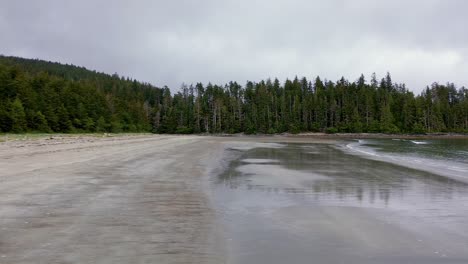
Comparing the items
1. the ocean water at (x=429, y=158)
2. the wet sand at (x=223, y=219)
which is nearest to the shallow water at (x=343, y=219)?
the wet sand at (x=223, y=219)

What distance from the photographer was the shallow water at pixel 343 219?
6.10 metres

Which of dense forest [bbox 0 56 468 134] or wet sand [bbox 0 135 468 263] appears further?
dense forest [bbox 0 56 468 134]

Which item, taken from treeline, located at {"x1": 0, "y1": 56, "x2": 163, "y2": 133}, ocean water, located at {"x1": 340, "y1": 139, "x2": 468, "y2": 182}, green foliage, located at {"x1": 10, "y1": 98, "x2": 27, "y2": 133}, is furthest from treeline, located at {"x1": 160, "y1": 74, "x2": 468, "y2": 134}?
ocean water, located at {"x1": 340, "y1": 139, "x2": 468, "y2": 182}

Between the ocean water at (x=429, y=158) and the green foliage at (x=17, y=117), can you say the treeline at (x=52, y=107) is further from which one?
the ocean water at (x=429, y=158)

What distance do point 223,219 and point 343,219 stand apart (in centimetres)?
284

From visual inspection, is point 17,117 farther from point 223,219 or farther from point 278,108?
point 278,108

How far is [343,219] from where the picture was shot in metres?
8.51

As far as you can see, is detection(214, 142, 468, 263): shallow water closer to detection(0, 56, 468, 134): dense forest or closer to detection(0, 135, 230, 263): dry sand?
detection(0, 135, 230, 263): dry sand

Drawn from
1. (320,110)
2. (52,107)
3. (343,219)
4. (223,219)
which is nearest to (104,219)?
(223,219)

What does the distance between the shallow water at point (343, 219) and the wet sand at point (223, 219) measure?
0.03 meters

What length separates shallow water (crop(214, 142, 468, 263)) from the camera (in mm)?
6095

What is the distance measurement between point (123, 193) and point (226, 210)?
3532mm

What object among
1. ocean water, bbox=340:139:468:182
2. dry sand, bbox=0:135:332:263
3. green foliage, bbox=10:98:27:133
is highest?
green foliage, bbox=10:98:27:133

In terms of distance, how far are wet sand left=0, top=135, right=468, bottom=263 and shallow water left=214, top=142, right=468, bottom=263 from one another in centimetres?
3
